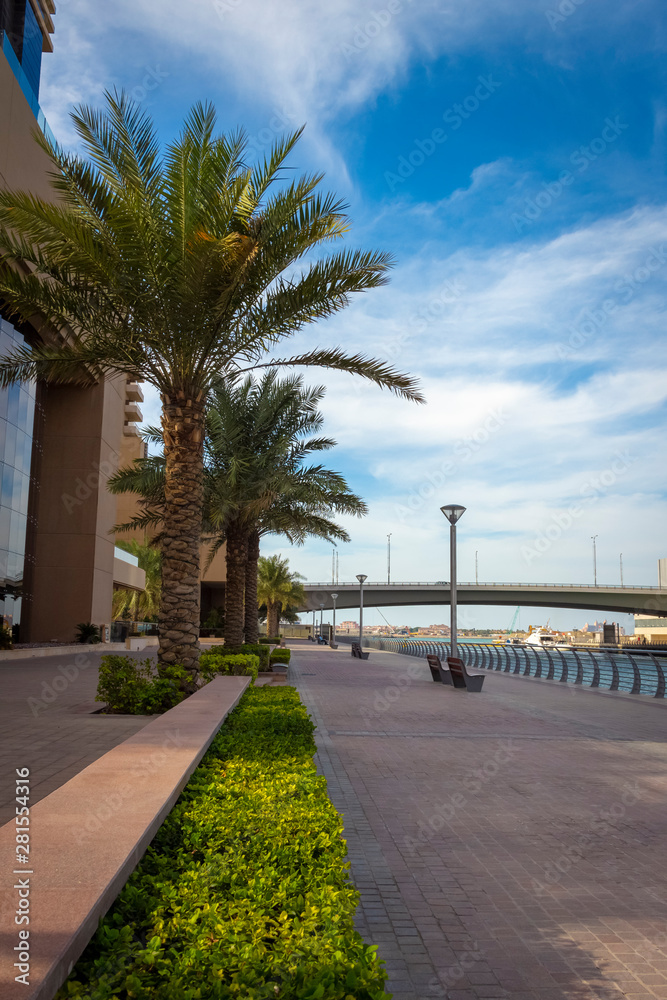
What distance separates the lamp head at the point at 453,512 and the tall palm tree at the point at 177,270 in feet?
31.8

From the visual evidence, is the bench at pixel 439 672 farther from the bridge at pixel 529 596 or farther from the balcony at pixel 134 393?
the bridge at pixel 529 596

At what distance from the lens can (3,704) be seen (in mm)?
11102

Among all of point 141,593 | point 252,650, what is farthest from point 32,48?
point 141,593

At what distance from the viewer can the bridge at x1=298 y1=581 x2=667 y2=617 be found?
A: 63.0 meters

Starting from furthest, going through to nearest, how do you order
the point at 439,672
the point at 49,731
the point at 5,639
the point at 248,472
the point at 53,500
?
the point at 53,500 < the point at 5,639 < the point at 439,672 < the point at 248,472 < the point at 49,731

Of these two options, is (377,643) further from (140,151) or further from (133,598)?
(140,151)

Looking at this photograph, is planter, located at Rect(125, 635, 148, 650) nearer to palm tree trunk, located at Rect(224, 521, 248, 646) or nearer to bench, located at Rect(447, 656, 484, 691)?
palm tree trunk, located at Rect(224, 521, 248, 646)

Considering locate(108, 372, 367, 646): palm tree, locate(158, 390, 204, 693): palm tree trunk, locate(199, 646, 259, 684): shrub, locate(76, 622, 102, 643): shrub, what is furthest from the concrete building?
locate(158, 390, 204, 693): palm tree trunk

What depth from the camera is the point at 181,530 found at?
10352 mm

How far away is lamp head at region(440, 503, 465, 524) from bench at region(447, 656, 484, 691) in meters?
3.56

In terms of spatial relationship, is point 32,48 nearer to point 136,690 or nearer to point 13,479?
point 13,479

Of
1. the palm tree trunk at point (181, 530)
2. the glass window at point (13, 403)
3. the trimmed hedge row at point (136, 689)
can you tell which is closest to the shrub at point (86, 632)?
the glass window at point (13, 403)

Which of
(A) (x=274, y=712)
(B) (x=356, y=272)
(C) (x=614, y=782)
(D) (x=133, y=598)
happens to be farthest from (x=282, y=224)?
(D) (x=133, y=598)

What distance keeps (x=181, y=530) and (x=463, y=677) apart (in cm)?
1039
